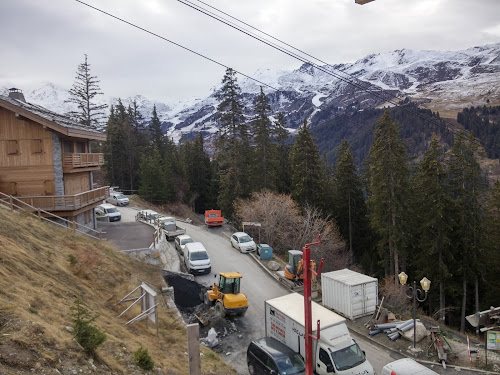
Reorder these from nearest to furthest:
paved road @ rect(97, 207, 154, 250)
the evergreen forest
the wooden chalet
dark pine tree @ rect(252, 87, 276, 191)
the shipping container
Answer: the shipping container < the wooden chalet < paved road @ rect(97, 207, 154, 250) < the evergreen forest < dark pine tree @ rect(252, 87, 276, 191)

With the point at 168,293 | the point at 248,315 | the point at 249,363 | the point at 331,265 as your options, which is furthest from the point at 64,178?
the point at 331,265

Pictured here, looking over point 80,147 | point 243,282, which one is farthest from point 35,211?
point 243,282

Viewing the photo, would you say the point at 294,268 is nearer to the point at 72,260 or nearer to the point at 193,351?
the point at 72,260

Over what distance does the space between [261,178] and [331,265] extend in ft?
49.0

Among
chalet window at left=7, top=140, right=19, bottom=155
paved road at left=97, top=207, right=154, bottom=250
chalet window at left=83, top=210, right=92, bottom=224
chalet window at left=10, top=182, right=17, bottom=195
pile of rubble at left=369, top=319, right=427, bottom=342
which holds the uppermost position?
chalet window at left=7, top=140, right=19, bottom=155

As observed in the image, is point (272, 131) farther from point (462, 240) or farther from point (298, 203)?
point (462, 240)

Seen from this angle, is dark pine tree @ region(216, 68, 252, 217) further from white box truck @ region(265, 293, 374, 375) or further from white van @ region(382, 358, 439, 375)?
white van @ region(382, 358, 439, 375)

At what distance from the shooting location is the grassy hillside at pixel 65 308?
24.7ft

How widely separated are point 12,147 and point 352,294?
23.2 m

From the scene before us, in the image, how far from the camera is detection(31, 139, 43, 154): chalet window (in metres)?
24.3

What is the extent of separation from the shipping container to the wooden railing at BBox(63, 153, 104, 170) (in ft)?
60.7

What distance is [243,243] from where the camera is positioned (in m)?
32.5

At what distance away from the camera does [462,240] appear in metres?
31.8

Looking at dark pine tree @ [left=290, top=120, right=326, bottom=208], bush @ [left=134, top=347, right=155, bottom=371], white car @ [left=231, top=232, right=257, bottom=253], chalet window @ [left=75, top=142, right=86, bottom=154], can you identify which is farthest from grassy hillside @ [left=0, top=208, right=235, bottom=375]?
dark pine tree @ [left=290, top=120, right=326, bottom=208]
